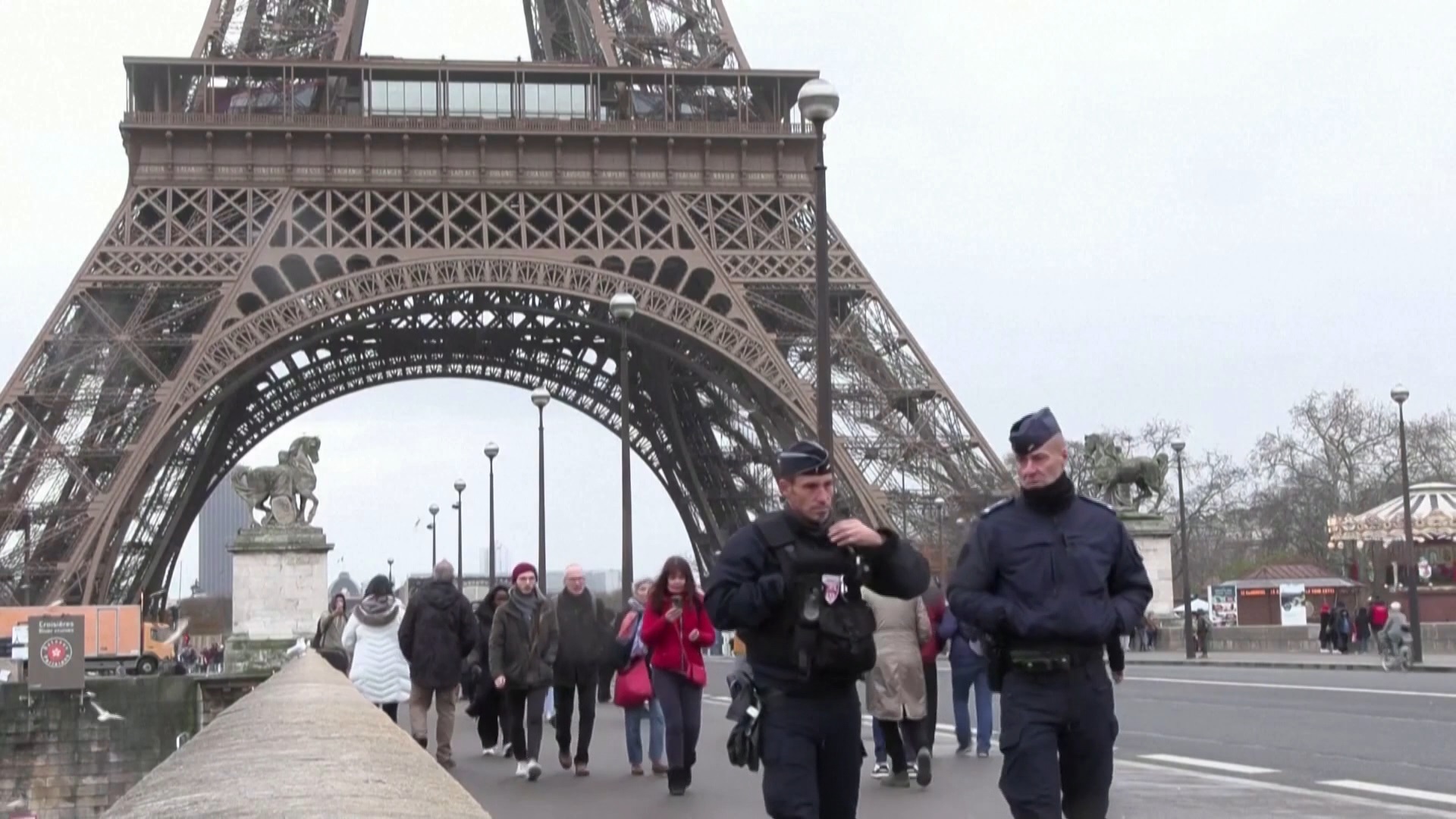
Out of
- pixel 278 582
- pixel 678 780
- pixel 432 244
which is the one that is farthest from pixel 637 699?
pixel 432 244

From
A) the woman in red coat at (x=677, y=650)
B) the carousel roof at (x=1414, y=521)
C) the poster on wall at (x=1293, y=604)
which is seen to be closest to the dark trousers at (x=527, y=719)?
the woman in red coat at (x=677, y=650)

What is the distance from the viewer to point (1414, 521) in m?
47.3

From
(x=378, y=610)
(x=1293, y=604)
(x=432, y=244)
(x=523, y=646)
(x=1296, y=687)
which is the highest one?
(x=432, y=244)

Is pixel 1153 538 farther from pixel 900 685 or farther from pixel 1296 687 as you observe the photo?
pixel 900 685

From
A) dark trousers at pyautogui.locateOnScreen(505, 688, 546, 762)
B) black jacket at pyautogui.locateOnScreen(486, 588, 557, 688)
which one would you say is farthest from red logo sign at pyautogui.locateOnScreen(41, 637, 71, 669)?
black jacket at pyautogui.locateOnScreen(486, 588, 557, 688)

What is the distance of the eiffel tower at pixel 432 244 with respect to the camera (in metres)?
40.2

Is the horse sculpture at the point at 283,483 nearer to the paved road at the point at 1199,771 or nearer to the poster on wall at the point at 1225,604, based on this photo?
the paved road at the point at 1199,771

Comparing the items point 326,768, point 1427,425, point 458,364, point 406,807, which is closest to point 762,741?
point 326,768

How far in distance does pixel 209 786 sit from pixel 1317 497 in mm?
83550

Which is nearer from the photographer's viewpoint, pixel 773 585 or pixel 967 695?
pixel 773 585

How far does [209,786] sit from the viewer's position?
351 cm

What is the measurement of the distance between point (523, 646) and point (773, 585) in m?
8.85

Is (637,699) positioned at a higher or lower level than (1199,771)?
higher

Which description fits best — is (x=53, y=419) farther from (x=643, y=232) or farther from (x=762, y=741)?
(x=762, y=741)
